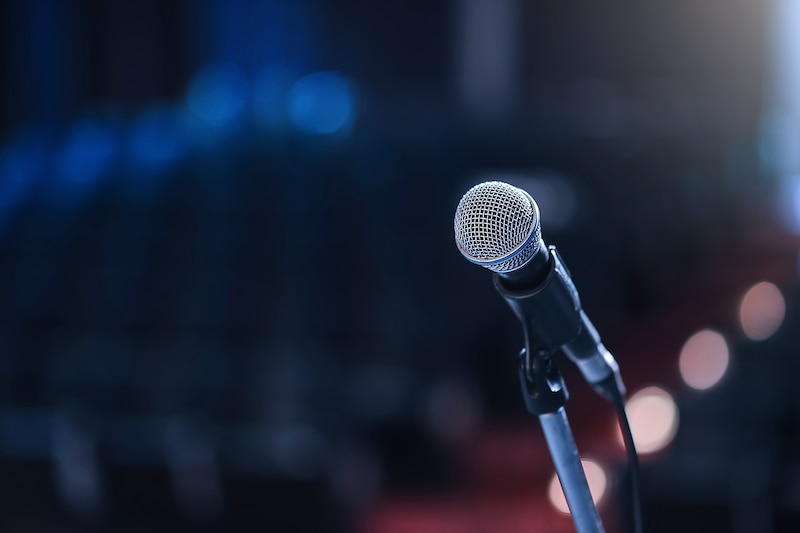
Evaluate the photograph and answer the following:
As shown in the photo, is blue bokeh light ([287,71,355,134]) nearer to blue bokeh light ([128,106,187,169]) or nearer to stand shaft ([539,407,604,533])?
blue bokeh light ([128,106,187,169])

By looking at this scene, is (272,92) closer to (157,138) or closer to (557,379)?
(157,138)

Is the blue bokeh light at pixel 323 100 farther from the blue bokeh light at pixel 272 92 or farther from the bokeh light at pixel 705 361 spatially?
the bokeh light at pixel 705 361

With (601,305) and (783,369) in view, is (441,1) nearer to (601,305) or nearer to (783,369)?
(601,305)

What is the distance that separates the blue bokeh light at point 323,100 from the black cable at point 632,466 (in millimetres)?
4294

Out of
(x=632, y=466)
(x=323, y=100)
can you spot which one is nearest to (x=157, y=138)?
(x=323, y=100)

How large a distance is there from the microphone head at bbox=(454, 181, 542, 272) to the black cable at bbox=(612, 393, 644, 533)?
16 centimetres

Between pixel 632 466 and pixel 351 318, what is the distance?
7.41 feet

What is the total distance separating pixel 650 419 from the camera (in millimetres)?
1740

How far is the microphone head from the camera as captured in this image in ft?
1.47

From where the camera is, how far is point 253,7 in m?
Answer: 5.46

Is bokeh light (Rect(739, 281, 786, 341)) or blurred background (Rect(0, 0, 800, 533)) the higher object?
bokeh light (Rect(739, 281, 786, 341))

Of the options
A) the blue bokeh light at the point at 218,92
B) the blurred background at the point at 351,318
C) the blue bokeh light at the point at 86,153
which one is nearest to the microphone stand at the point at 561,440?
the blurred background at the point at 351,318

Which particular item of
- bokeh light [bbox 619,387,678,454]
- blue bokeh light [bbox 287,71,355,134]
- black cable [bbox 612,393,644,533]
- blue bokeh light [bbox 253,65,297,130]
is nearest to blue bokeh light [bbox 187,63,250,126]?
blue bokeh light [bbox 253,65,297,130]

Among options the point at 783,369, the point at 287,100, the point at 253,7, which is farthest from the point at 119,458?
the point at 253,7
